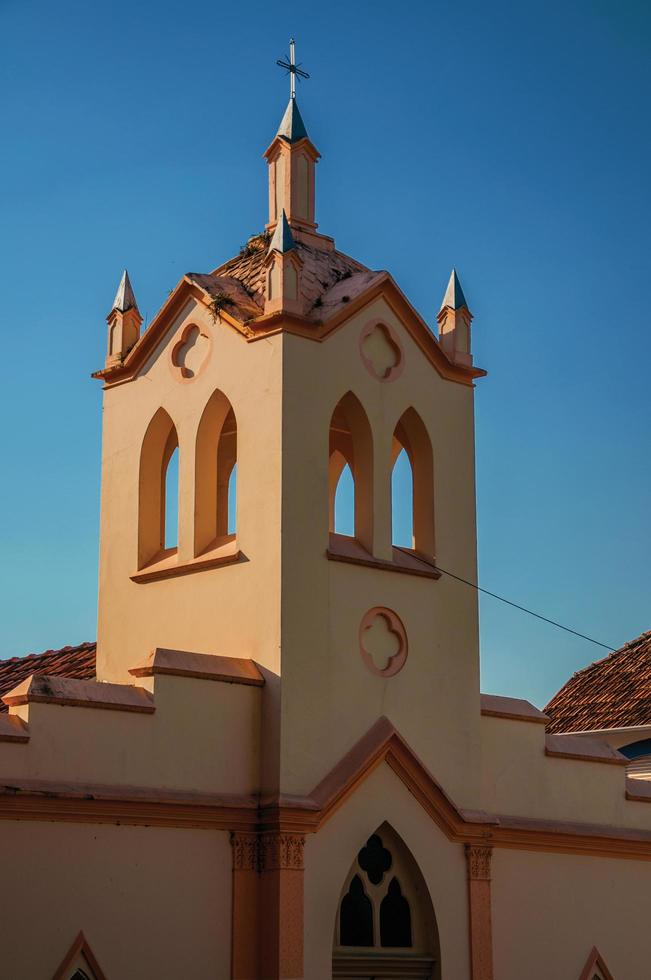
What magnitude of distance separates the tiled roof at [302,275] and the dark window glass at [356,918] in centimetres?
641

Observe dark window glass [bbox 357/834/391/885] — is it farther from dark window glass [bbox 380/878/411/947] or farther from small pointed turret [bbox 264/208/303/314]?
small pointed turret [bbox 264/208/303/314]

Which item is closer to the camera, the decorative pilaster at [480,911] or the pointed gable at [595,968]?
the decorative pilaster at [480,911]

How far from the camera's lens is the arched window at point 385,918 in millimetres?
16938

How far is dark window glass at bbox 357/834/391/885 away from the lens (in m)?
17.3

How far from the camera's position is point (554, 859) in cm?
1931

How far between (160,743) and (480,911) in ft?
15.5

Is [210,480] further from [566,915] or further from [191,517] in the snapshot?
[566,915]

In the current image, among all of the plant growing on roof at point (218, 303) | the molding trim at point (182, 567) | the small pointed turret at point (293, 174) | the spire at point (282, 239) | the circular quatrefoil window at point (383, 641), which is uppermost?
the small pointed turret at point (293, 174)

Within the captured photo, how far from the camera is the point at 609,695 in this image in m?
27.7

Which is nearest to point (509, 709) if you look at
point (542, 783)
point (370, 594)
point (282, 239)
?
point (542, 783)

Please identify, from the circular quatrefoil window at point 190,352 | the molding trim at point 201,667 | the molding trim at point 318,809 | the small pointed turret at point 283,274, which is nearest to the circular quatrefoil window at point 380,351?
the small pointed turret at point 283,274

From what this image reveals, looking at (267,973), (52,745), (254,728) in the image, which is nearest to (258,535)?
(254,728)

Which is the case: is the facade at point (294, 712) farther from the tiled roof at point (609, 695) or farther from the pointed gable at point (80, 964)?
the tiled roof at point (609, 695)

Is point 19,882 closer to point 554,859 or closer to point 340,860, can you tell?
point 340,860
